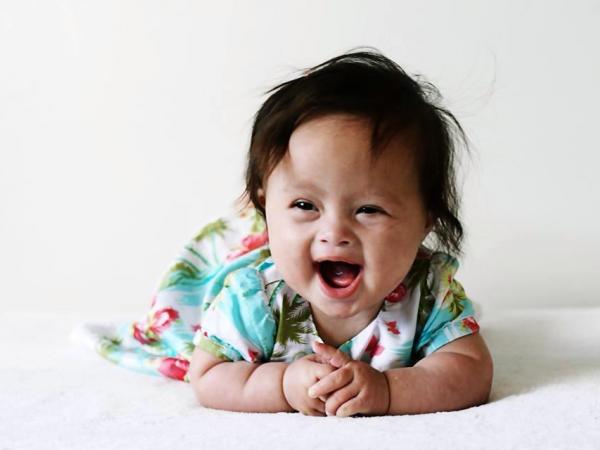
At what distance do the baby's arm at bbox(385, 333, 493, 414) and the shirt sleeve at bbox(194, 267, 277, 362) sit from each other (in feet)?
0.64

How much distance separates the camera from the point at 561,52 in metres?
2.10

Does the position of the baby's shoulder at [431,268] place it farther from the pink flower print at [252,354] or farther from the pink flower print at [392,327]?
the pink flower print at [252,354]

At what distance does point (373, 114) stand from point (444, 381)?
331mm

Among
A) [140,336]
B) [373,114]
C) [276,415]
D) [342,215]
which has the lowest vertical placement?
[140,336]

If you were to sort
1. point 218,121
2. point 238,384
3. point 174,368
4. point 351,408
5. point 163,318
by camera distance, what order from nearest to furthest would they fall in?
1. point 351,408
2. point 238,384
3. point 174,368
4. point 163,318
5. point 218,121

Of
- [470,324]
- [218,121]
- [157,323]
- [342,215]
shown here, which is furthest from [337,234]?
[218,121]

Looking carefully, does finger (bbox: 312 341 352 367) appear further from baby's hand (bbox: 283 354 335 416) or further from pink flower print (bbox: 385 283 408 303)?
pink flower print (bbox: 385 283 408 303)

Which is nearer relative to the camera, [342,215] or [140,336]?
[342,215]

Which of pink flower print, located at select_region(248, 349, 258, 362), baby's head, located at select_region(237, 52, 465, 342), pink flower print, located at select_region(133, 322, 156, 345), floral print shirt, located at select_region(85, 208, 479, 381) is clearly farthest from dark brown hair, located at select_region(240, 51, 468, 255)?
pink flower print, located at select_region(133, 322, 156, 345)

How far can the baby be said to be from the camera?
115cm

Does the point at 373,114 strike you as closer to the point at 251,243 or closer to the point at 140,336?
the point at 251,243

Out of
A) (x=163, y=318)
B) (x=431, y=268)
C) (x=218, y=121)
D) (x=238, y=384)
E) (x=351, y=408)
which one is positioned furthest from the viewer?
(x=218, y=121)

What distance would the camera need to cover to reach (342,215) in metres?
1.15

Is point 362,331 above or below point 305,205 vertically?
below
